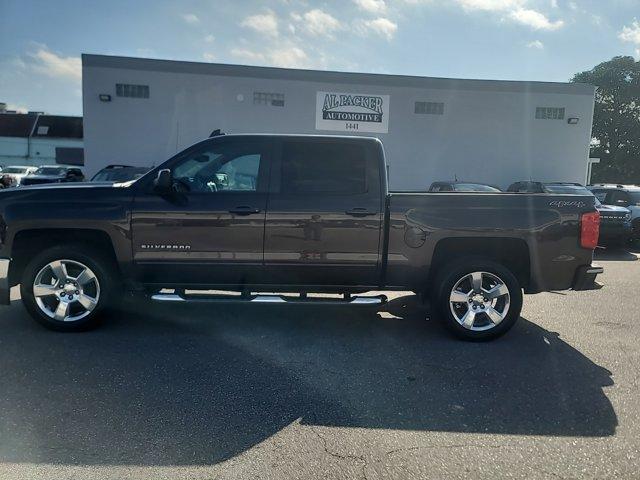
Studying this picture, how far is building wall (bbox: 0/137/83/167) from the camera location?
49125 millimetres

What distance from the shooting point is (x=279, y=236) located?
15.6ft

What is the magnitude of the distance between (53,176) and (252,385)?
23229 millimetres

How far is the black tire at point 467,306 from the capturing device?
15.8 feet

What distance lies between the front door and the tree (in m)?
50.4

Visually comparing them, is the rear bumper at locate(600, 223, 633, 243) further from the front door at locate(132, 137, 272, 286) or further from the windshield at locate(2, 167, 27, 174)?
the windshield at locate(2, 167, 27, 174)

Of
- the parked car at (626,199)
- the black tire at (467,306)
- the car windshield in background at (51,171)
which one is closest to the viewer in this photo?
the black tire at (467,306)

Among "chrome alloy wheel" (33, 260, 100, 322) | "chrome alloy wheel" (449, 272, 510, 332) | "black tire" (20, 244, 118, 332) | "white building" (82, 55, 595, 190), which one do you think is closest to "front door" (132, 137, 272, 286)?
"black tire" (20, 244, 118, 332)

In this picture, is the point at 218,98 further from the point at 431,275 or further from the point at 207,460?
the point at 207,460

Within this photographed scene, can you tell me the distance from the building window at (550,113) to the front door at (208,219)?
1816 centimetres

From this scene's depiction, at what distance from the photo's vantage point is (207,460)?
2.83m

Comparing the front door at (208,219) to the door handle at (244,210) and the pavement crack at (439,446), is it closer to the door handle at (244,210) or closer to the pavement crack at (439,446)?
the door handle at (244,210)

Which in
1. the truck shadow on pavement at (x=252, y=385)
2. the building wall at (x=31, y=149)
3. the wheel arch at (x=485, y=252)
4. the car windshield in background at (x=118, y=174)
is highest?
the building wall at (x=31, y=149)

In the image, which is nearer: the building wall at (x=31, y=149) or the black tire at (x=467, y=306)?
the black tire at (x=467, y=306)

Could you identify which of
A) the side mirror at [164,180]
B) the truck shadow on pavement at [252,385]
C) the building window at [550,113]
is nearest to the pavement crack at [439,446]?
the truck shadow on pavement at [252,385]
